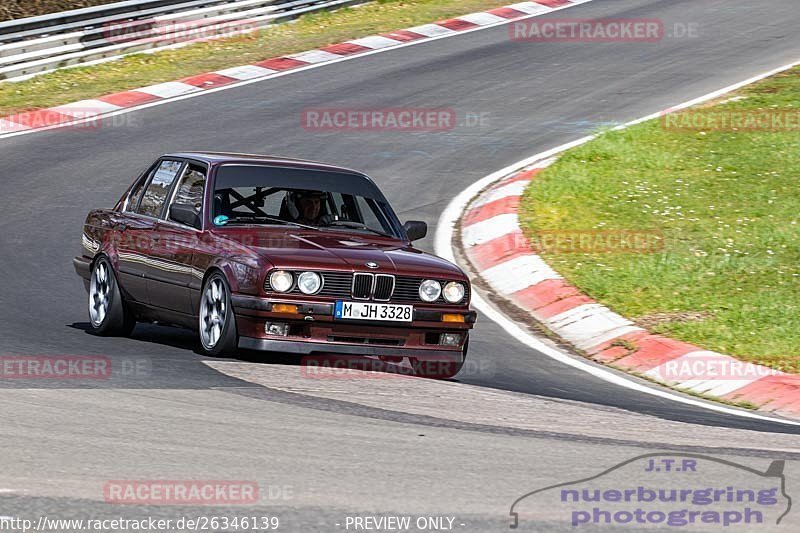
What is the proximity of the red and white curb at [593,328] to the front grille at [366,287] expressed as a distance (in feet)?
6.37

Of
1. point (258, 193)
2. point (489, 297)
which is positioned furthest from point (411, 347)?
point (489, 297)

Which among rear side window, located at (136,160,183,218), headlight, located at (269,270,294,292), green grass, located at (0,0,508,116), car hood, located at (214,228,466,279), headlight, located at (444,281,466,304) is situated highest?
green grass, located at (0,0,508,116)

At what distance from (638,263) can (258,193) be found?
3993mm

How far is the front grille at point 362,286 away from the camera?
339 inches

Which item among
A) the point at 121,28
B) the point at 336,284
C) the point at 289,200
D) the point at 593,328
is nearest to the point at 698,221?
the point at 593,328

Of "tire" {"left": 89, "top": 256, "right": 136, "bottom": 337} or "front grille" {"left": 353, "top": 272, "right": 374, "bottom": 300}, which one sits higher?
"front grille" {"left": 353, "top": 272, "right": 374, "bottom": 300}

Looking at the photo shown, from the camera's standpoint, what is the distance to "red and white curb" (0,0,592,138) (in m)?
18.6

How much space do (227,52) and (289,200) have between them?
47.1 ft

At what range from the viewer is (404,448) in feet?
20.1

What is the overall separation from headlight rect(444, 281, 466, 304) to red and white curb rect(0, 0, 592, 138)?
34.4 feet

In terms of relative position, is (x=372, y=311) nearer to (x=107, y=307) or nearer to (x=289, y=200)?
(x=289, y=200)

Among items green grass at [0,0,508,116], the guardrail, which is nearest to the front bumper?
green grass at [0,0,508,116]

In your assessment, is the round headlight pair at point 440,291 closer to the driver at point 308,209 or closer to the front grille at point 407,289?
the front grille at point 407,289

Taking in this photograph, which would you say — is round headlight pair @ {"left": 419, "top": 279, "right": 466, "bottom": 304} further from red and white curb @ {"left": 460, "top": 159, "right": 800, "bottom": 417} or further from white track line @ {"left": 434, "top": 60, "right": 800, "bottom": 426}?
red and white curb @ {"left": 460, "top": 159, "right": 800, "bottom": 417}
